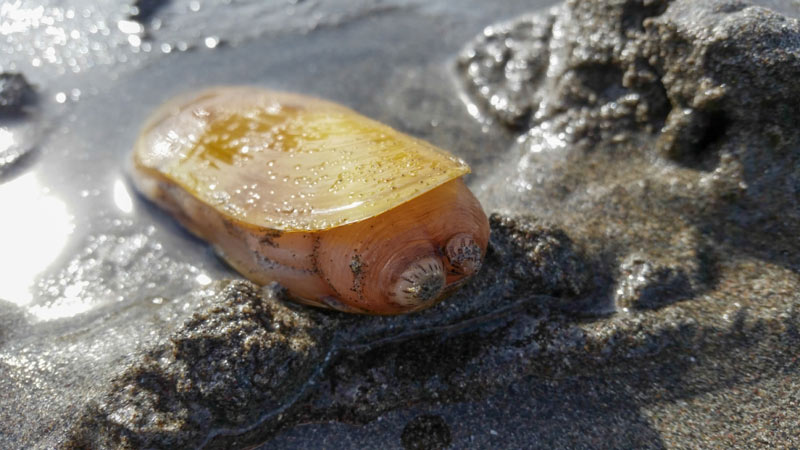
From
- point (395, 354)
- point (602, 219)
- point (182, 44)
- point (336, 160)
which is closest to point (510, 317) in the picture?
point (395, 354)

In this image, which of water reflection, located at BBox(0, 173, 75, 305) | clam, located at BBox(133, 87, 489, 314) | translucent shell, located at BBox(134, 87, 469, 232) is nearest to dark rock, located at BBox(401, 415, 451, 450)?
clam, located at BBox(133, 87, 489, 314)

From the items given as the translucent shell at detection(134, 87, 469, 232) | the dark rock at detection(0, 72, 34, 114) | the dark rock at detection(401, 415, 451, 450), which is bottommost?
the dark rock at detection(401, 415, 451, 450)

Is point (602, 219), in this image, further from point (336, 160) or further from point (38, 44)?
point (38, 44)

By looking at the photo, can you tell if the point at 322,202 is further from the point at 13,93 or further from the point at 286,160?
the point at 13,93

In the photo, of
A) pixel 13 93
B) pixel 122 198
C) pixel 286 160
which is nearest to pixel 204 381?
pixel 286 160

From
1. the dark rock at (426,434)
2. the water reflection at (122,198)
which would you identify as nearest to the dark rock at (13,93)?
the water reflection at (122,198)

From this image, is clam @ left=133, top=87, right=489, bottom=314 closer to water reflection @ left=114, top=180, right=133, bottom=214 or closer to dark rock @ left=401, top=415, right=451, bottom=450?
water reflection @ left=114, top=180, right=133, bottom=214

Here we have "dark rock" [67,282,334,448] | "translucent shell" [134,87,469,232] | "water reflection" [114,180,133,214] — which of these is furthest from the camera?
"water reflection" [114,180,133,214]
